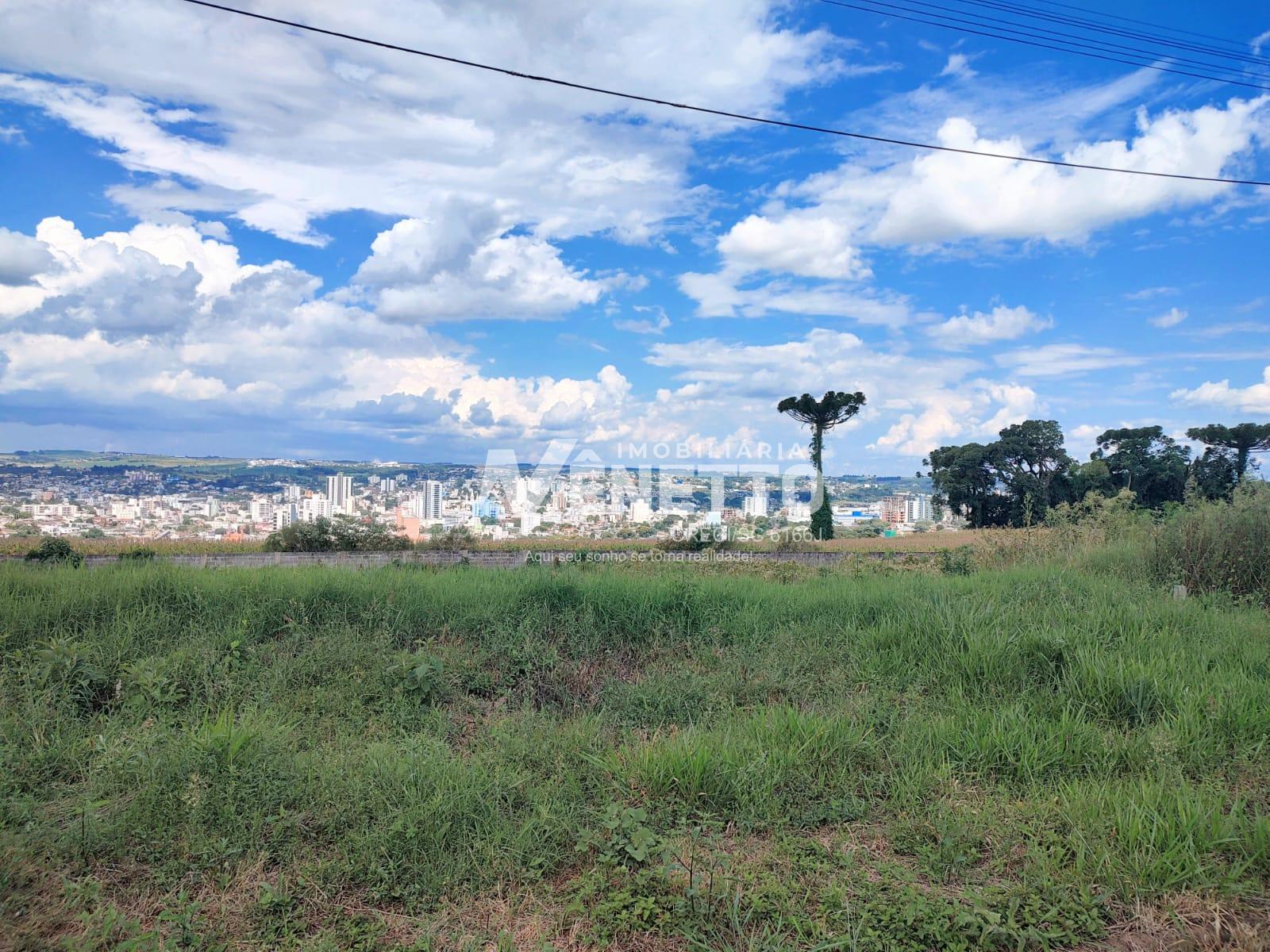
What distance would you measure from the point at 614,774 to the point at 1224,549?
29.4ft

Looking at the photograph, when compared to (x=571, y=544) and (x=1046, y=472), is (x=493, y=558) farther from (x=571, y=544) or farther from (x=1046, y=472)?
(x=1046, y=472)

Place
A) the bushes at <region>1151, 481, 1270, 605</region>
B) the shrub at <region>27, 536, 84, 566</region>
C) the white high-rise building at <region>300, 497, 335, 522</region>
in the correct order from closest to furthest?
the bushes at <region>1151, 481, 1270, 605</region> < the shrub at <region>27, 536, 84, 566</region> < the white high-rise building at <region>300, 497, 335, 522</region>

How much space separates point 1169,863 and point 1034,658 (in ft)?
8.31

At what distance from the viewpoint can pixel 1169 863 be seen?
133 inches

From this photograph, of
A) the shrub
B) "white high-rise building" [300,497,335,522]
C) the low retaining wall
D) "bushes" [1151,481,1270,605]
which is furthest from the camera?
"white high-rise building" [300,497,335,522]

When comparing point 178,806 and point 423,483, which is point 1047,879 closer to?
point 178,806

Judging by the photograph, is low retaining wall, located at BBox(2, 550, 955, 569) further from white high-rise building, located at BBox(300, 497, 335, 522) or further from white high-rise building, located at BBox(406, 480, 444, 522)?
white high-rise building, located at BBox(406, 480, 444, 522)

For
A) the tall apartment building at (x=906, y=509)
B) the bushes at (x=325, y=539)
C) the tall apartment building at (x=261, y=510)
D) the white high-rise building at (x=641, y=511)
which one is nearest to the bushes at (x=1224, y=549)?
the white high-rise building at (x=641, y=511)

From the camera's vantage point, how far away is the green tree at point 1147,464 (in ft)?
88.5

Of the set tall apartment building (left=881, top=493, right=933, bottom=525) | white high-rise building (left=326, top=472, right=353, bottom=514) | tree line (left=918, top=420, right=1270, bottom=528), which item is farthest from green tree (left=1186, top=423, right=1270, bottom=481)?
white high-rise building (left=326, top=472, right=353, bottom=514)

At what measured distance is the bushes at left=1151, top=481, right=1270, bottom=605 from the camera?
898cm

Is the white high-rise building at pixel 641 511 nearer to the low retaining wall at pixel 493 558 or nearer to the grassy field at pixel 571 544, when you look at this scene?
the grassy field at pixel 571 544

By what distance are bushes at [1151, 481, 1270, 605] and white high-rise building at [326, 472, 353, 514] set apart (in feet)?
54.2

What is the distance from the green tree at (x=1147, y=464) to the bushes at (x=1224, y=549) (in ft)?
64.9
